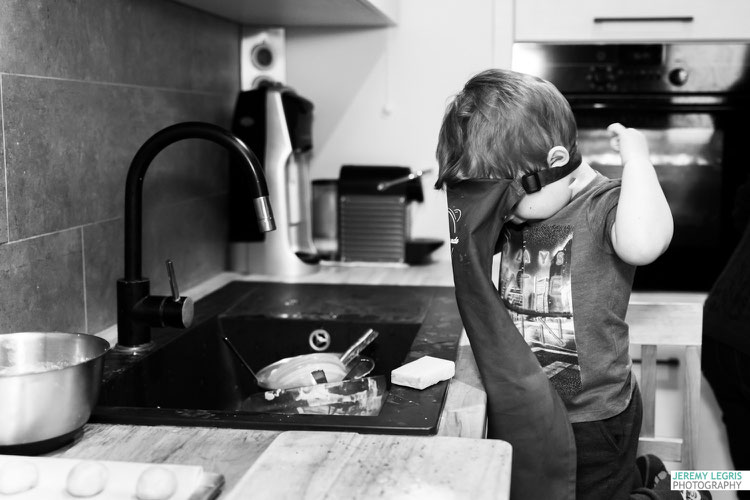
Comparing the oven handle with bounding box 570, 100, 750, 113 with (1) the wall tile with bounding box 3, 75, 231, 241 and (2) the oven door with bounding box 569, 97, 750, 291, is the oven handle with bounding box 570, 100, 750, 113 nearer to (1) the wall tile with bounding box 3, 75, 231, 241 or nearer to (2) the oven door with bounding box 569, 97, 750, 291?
(2) the oven door with bounding box 569, 97, 750, 291

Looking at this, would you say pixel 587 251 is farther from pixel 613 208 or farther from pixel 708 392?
pixel 708 392

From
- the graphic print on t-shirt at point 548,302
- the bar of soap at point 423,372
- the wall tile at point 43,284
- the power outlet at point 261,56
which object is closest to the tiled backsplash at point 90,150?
the wall tile at point 43,284

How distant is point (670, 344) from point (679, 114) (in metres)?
0.67

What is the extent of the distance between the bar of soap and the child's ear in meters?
0.29

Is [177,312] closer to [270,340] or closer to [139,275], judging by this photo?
[139,275]

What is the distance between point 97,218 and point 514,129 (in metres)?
0.64

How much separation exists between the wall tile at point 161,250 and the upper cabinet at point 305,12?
393 millimetres

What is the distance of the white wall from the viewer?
2.07m

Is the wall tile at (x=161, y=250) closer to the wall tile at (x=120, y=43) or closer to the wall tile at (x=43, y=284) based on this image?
the wall tile at (x=43, y=284)

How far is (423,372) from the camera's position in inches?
42.2

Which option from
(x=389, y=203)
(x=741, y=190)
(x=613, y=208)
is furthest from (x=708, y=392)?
(x=613, y=208)

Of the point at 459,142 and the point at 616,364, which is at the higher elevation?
the point at 459,142

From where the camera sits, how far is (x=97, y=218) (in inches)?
52.2

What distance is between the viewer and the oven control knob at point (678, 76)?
1.88m
